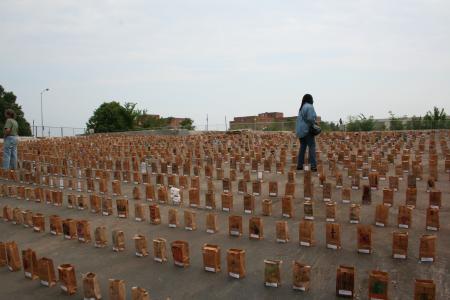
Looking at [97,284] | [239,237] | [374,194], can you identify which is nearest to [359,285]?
[239,237]

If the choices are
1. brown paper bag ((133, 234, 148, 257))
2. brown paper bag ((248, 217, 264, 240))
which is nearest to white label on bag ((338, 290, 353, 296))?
brown paper bag ((248, 217, 264, 240))

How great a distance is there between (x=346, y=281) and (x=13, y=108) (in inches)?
1972

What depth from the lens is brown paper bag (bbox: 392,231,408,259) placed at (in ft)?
13.6

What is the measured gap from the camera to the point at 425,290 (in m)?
3.29

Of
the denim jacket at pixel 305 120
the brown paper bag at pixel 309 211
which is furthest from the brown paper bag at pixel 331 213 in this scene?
the denim jacket at pixel 305 120

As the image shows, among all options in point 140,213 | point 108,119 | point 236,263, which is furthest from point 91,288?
point 108,119

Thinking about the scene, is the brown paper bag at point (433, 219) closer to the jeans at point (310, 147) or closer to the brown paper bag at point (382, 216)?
the brown paper bag at point (382, 216)

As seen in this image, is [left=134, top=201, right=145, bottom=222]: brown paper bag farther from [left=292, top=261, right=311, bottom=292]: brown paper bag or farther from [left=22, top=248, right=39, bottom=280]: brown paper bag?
[left=292, top=261, right=311, bottom=292]: brown paper bag

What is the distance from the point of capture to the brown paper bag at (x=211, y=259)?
4.27 meters

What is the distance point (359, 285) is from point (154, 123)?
63.7 metres

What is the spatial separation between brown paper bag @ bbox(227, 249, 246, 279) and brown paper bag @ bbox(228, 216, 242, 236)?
1.06m

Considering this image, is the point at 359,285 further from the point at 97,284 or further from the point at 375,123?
the point at 375,123

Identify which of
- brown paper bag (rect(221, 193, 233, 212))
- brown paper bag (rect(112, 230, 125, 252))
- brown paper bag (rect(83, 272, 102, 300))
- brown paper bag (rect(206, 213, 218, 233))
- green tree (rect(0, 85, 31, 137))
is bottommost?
brown paper bag (rect(83, 272, 102, 300))

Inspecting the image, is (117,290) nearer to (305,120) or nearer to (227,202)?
(227,202)
